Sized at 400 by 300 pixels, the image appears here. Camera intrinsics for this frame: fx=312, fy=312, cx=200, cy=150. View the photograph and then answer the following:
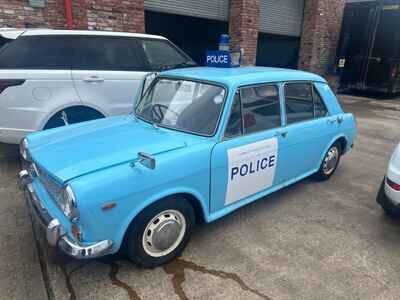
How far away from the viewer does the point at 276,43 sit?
11.9 metres

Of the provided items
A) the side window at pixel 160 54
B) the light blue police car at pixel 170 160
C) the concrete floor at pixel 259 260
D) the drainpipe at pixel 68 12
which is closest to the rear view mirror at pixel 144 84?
the light blue police car at pixel 170 160

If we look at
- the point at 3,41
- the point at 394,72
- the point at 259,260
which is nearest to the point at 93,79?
the point at 3,41

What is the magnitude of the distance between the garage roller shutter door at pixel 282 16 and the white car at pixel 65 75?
6.54m

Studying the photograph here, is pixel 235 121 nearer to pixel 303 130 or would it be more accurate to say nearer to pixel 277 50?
pixel 303 130

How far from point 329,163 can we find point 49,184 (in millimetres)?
3547

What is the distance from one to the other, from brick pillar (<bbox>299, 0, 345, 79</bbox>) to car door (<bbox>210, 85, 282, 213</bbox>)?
9707mm

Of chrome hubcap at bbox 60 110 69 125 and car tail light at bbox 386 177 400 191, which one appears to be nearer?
car tail light at bbox 386 177 400 191

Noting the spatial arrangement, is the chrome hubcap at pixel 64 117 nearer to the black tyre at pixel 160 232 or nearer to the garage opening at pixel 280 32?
the black tyre at pixel 160 232

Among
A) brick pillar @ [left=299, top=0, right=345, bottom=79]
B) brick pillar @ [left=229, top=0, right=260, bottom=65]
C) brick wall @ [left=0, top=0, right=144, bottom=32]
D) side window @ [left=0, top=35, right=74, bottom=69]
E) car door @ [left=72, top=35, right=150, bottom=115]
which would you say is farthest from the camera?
brick pillar @ [left=299, top=0, right=345, bottom=79]

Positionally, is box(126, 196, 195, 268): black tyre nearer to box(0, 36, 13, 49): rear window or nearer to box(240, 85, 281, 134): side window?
box(240, 85, 281, 134): side window

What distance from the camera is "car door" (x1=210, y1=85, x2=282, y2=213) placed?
2.78m

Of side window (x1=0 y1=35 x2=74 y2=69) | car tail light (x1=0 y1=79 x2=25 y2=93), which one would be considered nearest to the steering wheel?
side window (x1=0 y1=35 x2=74 y2=69)

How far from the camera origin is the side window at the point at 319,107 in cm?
387

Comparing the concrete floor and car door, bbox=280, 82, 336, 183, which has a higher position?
car door, bbox=280, 82, 336, 183
